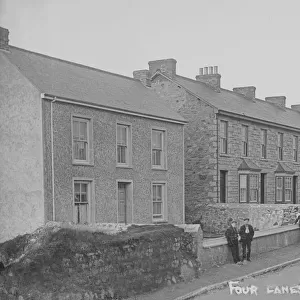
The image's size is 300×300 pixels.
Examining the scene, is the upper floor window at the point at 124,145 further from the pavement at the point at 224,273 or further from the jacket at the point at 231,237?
the pavement at the point at 224,273

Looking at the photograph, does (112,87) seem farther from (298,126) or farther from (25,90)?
(298,126)

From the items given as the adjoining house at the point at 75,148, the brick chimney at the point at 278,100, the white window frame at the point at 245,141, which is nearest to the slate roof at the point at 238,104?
the white window frame at the point at 245,141

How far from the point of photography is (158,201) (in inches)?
963

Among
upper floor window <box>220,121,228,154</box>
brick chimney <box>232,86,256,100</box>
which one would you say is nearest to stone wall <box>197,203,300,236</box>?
upper floor window <box>220,121,228,154</box>

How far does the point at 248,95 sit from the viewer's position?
3762 centimetres

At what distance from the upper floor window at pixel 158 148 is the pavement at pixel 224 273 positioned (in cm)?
648

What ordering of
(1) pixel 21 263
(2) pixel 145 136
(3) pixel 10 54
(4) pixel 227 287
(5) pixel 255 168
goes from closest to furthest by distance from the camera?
(1) pixel 21 263 → (4) pixel 227 287 → (3) pixel 10 54 → (2) pixel 145 136 → (5) pixel 255 168

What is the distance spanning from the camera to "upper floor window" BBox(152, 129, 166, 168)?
79.7 ft

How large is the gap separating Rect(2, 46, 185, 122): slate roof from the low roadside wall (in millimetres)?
6882

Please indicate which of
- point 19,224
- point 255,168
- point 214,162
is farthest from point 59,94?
point 255,168

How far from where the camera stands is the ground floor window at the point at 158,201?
2417cm

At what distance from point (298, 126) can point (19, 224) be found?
23844 mm

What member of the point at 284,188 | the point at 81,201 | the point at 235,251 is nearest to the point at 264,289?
the point at 235,251

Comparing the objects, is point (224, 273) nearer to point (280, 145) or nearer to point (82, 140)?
point (82, 140)
